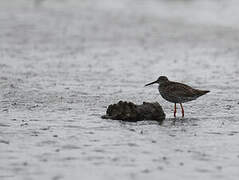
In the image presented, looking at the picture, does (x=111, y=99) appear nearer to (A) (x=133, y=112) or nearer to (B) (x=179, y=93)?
(B) (x=179, y=93)

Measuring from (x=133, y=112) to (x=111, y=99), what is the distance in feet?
8.51

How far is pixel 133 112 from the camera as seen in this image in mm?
10188

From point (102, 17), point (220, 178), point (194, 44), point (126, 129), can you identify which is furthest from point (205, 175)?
point (102, 17)

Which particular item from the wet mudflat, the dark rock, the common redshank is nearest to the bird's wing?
the common redshank

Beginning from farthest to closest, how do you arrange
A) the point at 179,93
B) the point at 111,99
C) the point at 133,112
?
the point at 111,99
the point at 179,93
the point at 133,112

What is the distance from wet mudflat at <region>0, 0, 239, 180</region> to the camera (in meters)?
7.70

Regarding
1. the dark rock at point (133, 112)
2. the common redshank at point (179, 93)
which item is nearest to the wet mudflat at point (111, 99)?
the dark rock at point (133, 112)

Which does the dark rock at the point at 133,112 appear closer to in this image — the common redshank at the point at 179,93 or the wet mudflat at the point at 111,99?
the wet mudflat at the point at 111,99

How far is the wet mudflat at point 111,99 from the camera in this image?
25.3 feet

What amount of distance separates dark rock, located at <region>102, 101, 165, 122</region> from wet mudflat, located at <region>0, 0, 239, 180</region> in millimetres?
177

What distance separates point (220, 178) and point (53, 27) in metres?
22.6

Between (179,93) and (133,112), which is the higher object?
(179,93)

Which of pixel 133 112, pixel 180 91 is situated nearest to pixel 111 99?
pixel 180 91

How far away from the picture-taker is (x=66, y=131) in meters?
9.43
